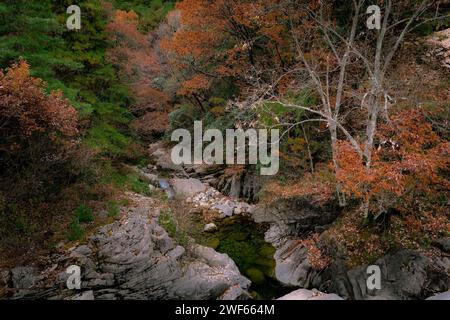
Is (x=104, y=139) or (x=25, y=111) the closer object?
(x=25, y=111)

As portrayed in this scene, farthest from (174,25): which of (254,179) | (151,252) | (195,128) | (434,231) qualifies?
(434,231)

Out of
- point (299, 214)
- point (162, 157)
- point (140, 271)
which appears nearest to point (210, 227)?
point (299, 214)

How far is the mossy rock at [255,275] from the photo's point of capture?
1077 cm

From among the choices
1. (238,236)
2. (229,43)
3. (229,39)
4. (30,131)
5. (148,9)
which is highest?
(148,9)

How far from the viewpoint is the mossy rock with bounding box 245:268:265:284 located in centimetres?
1077

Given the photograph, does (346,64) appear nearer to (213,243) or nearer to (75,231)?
(213,243)

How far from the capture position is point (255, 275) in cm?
1102

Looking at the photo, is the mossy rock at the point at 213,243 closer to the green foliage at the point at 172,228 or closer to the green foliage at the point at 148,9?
the green foliage at the point at 172,228

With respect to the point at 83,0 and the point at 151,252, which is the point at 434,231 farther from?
the point at 83,0

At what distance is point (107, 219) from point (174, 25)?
19.7 m

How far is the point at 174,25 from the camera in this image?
2622 cm

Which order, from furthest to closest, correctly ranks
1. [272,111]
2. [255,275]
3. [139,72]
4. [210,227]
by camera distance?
[139,72] < [210,227] < [272,111] < [255,275]

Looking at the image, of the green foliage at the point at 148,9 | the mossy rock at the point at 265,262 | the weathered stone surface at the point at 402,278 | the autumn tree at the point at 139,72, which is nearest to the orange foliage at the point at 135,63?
the autumn tree at the point at 139,72

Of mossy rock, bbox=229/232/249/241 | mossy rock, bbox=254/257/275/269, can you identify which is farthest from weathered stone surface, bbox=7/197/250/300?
mossy rock, bbox=229/232/249/241
